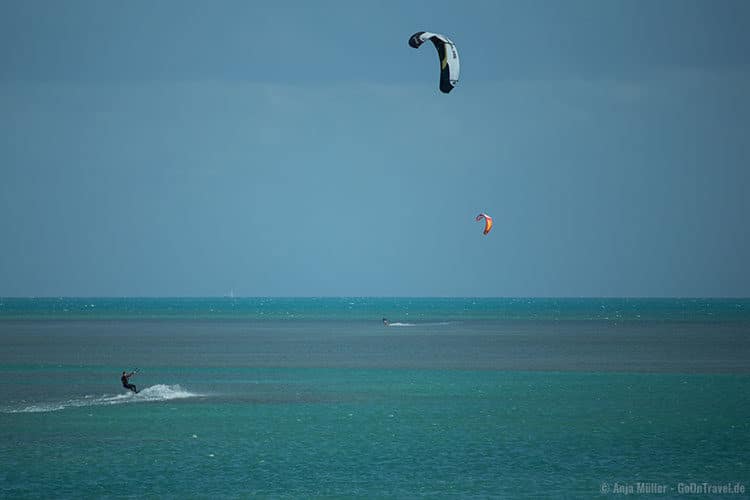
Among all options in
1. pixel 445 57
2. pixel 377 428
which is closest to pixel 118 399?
pixel 377 428

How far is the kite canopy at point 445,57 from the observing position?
42.2m

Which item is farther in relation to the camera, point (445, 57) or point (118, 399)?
point (118, 399)

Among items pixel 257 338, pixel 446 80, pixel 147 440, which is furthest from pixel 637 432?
pixel 257 338

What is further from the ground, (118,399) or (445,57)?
(445,57)

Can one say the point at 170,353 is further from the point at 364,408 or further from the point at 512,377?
the point at 364,408

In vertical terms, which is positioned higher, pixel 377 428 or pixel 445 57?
pixel 445 57

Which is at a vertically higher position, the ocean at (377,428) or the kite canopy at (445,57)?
the kite canopy at (445,57)

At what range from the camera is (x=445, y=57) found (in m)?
43.2

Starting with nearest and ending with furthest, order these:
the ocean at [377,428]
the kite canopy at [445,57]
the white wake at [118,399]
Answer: the ocean at [377,428] < the kite canopy at [445,57] < the white wake at [118,399]

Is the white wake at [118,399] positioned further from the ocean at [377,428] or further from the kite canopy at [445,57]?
the kite canopy at [445,57]

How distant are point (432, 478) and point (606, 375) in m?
35.8

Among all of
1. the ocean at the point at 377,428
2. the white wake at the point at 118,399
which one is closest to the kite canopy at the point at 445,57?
the ocean at the point at 377,428

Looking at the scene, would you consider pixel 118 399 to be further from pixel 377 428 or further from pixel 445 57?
pixel 445 57

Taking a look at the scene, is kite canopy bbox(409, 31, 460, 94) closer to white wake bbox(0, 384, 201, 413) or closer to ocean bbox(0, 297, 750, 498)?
ocean bbox(0, 297, 750, 498)
